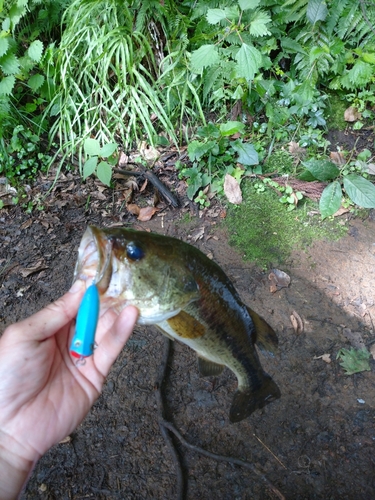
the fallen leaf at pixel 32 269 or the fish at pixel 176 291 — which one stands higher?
the fish at pixel 176 291

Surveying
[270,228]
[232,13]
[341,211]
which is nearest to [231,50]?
A: [232,13]

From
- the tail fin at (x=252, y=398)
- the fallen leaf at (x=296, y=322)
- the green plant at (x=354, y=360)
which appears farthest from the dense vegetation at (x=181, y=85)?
the tail fin at (x=252, y=398)

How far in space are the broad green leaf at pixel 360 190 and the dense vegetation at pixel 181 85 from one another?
0.33 meters

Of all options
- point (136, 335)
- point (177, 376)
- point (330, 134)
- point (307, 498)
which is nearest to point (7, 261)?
point (136, 335)

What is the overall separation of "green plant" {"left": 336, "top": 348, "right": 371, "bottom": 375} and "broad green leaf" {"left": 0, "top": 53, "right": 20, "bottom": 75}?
4002mm

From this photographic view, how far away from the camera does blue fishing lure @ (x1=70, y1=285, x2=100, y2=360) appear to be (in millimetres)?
1301

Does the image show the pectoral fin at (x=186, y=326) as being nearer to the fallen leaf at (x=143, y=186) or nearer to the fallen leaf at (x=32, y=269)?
the fallen leaf at (x=32, y=269)

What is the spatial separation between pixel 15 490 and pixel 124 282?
1.02m

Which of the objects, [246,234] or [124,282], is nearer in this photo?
[124,282]

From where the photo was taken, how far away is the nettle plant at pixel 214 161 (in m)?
3.88

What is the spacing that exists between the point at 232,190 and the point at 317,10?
2126 mm

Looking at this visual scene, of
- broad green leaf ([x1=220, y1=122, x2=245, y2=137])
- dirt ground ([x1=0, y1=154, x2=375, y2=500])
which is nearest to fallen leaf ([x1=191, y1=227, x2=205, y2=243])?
dirt ground ([x1=0, y1=154, x2=375, y2=500])

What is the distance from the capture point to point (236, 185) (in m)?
3.92

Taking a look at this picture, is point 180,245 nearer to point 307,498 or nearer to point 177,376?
point 177,376
